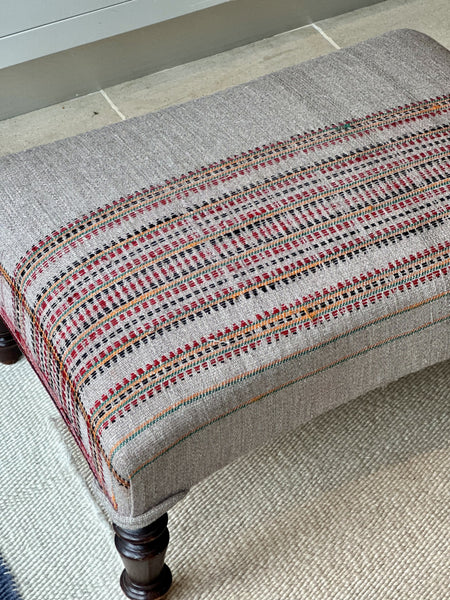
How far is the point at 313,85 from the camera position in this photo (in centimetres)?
119

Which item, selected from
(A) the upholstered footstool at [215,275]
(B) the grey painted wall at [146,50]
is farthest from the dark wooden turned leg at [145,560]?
(B) the grey painted wall at [146,50]

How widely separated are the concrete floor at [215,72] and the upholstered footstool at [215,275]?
2.34 feet

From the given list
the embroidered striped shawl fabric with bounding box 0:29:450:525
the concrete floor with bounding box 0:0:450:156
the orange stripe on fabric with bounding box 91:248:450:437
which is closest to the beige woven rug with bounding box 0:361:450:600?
the embroidered striped shawl fabric with bounding box 0:29:450:525

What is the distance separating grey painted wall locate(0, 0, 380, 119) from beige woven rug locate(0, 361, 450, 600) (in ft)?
2.70

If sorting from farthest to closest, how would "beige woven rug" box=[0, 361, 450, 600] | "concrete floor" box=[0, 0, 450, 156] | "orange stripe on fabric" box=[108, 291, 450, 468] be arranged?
"concrete floor" box=[0, 0, 450, 156], "beige woven rug" box=[0, 361, 450, 600], "orange stripe on fabric" box=[108, 291, 450, 468]

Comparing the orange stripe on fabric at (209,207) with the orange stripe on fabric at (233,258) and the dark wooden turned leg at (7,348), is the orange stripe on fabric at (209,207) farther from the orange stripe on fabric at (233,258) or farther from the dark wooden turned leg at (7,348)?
the dark wooden turned leg at (7,348)

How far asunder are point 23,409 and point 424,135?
703 mm

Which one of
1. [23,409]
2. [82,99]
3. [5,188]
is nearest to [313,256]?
[5,188]

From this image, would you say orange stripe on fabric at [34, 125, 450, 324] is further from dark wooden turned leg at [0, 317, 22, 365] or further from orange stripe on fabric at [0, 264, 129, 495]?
dark wooden turned leg at [0, 317, 22, 365]

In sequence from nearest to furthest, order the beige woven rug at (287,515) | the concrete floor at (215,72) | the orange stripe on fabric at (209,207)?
the orange stripe on fabric at (209,207), the beige woven rug at (287,515), the concrete floor at (215,72)

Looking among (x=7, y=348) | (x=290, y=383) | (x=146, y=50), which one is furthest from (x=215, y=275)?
(x=146, y=50)

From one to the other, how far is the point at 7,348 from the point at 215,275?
A: 0.49 m

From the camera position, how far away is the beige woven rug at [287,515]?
109 cm

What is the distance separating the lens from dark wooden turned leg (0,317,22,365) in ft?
4.16
